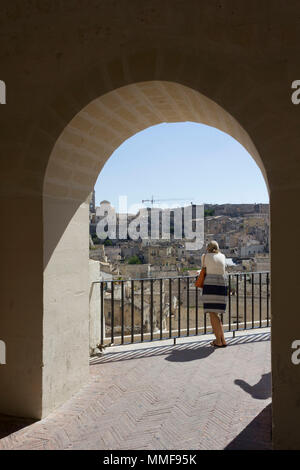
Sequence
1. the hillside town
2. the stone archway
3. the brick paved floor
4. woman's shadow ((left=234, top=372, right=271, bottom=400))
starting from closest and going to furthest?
the stone archway → the brick paved floor → woman's shadow ((left=234, top=372, right=271, bottom=400)) → the hillside town

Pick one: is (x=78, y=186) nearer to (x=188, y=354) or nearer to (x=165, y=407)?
(x=165, y=407)

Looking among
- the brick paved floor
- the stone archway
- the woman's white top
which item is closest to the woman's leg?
the brick paved floor

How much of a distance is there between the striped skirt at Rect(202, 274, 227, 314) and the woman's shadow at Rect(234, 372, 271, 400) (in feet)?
4.20

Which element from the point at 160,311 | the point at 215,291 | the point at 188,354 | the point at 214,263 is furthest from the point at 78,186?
the point at 160,311

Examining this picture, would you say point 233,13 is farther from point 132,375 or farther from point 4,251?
point 132,375

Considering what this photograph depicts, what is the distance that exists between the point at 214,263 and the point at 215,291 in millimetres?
440

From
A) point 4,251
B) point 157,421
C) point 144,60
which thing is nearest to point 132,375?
point 157,421

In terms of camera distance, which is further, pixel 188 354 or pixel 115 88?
pixel 188 354

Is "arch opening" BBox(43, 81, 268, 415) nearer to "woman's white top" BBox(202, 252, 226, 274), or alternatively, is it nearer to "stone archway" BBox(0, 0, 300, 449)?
"stone archway" BBox(0, 0, 300, 449)

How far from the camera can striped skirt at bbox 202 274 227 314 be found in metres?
5.23

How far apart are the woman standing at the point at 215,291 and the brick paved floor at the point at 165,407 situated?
33cm

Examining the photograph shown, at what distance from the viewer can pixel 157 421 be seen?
10.7 ft

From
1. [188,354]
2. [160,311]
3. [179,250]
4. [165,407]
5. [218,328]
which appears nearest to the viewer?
[165,407]

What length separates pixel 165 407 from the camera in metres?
3.53
